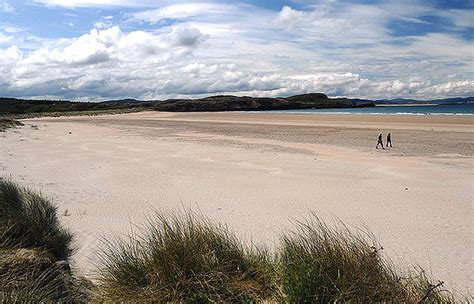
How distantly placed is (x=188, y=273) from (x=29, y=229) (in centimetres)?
263

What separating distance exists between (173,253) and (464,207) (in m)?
7.66

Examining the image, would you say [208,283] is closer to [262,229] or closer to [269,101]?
[262,229]

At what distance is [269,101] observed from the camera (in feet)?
536

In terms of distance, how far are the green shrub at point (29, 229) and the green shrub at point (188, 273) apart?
4.49ft

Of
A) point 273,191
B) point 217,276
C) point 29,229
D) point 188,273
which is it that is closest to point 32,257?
point 29,229

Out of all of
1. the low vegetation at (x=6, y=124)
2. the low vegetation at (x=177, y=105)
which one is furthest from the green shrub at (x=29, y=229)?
the low vegetation at (x=177, y=105)

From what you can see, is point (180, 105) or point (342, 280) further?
point (180, 105)

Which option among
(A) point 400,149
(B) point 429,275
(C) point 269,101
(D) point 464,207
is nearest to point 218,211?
(B) point 429,275

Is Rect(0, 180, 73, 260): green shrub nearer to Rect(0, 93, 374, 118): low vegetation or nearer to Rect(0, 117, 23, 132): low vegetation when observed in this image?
Rect(0, 117, 23, 132): low vegetation

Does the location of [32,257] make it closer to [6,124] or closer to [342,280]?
[342,280]

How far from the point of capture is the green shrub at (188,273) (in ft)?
14.2

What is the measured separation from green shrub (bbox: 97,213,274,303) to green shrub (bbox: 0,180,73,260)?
4.49 ft

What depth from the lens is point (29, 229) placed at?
586 cm

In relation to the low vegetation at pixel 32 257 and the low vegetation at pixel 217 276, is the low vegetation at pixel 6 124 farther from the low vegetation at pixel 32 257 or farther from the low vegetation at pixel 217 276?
the low vegetation at pixel 217 276
